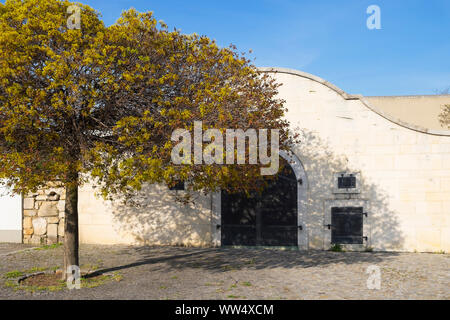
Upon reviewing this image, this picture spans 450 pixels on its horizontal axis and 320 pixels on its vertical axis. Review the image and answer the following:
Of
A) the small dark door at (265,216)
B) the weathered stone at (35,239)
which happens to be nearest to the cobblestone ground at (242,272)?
the small dark door at (265,216)

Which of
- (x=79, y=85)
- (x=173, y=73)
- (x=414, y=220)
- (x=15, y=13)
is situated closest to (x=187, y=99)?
(x=173, y=73)

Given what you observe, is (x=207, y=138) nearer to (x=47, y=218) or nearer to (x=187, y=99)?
(x=187, y=99)

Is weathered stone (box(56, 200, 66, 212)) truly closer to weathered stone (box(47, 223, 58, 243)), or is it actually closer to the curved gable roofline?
weathered stone (box(47, 223, 58, 243))

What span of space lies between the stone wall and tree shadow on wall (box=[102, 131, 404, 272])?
6.66 ft

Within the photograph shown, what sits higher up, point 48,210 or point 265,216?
point 48,210

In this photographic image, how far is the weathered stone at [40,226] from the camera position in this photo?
634 inches

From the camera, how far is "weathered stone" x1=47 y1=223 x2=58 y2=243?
16031 millimetres

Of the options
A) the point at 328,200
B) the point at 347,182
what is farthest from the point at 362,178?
the point at 328,200

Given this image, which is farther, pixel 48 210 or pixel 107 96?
pixel 48 210

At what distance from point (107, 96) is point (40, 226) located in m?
9.29

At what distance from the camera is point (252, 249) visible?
14.9 meters

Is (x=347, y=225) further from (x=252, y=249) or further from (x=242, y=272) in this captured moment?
(x=242, y=272)

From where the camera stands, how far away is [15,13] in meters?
8.38

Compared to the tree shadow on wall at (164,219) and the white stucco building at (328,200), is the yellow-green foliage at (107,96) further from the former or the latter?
the tree shadow on wall at (164,219)
